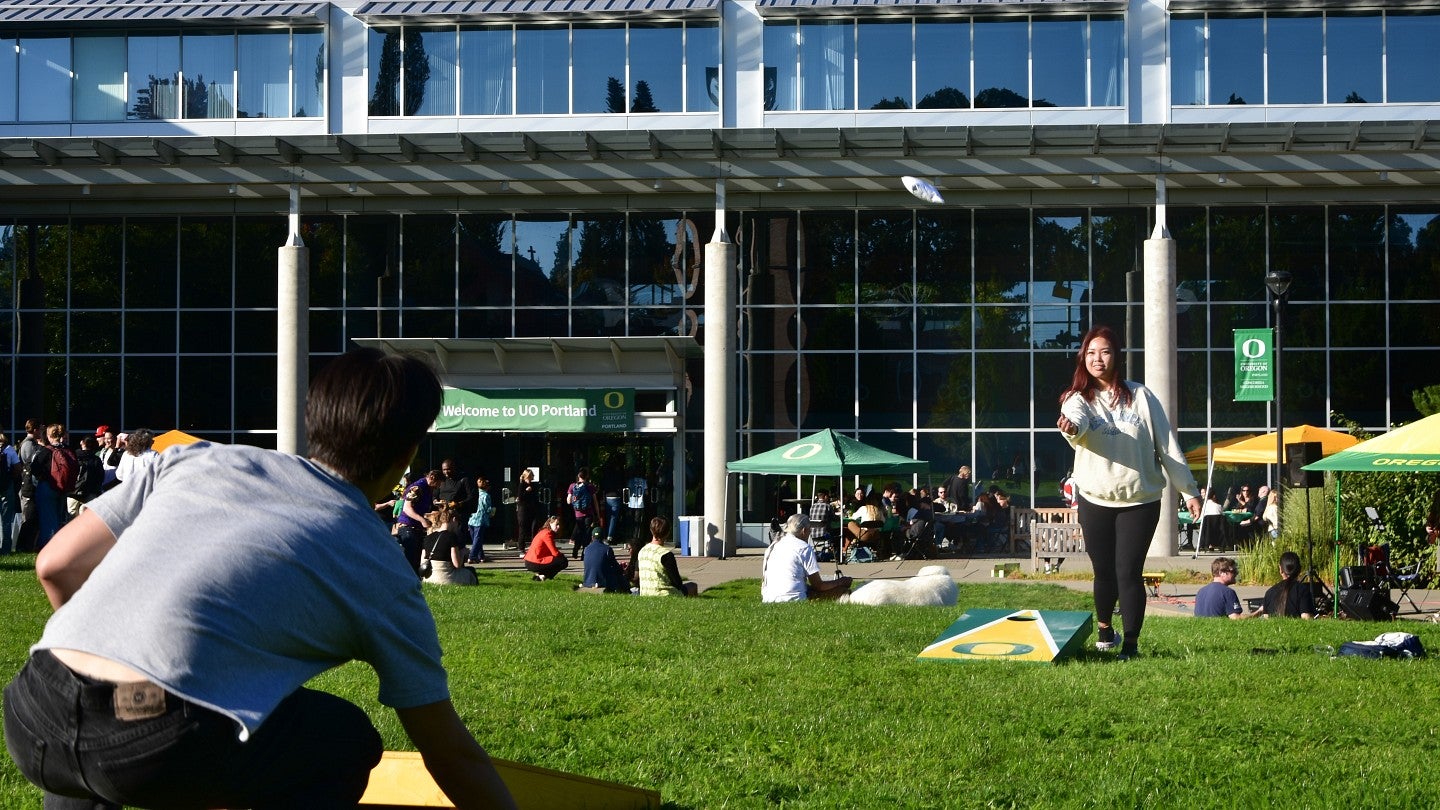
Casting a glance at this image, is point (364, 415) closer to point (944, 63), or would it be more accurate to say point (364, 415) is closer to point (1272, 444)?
point (1272, 444)

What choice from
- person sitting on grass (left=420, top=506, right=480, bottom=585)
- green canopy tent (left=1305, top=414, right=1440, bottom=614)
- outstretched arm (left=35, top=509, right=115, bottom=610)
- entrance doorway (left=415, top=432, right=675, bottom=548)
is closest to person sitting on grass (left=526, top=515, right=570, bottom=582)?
person sitting on grass (left=420, top=506, right=480, bottom=585)

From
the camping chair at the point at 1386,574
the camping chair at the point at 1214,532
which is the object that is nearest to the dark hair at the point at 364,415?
the camping chair at the point at 1386,574

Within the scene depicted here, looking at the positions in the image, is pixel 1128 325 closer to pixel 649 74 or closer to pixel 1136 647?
pixel 649 74

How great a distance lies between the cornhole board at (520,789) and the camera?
153 inches

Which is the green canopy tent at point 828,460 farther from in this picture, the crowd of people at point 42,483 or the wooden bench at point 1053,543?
the crowd of people at point 42,483

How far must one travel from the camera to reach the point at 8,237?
33000mm

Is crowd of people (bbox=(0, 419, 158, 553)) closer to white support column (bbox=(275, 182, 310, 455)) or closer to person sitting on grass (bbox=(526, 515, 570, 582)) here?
person sitting on grass (bbox=(526, 515, 570, 582))

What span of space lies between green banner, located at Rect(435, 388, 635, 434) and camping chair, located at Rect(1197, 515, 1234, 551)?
1136 centimetres

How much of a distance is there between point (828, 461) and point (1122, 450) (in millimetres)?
16035

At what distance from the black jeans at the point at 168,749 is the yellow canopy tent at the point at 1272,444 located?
25.4m

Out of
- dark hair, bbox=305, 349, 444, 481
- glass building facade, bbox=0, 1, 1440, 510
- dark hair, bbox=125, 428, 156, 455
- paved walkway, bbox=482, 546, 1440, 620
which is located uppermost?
glass building facade, bbox=0, 1, 1440, 510

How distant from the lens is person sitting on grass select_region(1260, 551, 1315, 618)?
48.6 ft

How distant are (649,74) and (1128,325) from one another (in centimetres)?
1133

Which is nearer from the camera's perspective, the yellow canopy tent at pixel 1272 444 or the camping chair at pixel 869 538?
the yellow canopy tent at pixel 1272 444
